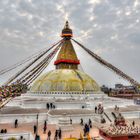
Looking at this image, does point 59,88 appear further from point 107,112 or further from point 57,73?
point 107,112

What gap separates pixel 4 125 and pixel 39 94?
961cm

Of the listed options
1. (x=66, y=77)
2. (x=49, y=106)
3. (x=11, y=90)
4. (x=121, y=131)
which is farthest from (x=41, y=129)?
(x=66, y=77)

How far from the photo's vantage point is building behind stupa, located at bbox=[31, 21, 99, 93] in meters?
25.1

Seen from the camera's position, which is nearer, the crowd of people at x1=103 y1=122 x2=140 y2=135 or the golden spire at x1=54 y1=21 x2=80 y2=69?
the crowd of people at x1=103 y1=122 x2=140 y2=135

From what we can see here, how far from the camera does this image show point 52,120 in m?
16.2

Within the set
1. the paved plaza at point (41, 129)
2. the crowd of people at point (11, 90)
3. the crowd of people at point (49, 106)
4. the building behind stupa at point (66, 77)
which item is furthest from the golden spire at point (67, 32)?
the paved plaza at point (41, 129)

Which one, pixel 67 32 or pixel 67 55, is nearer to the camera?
pixel 67 55

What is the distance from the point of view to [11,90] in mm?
16172

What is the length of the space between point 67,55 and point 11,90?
581 inches

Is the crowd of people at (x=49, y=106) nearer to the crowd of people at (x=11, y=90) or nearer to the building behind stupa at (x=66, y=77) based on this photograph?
the crowd of people at (x=11, y=90)

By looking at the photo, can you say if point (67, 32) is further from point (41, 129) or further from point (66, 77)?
point (41, 129)

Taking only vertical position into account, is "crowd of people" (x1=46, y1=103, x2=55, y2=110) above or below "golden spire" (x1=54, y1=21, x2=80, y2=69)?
below

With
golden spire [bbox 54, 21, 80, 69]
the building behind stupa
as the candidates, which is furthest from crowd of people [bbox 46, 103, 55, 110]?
golden spire [bbox 54, 21, 80, 69]

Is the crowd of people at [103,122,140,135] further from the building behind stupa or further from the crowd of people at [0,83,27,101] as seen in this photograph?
the building behind stupa
